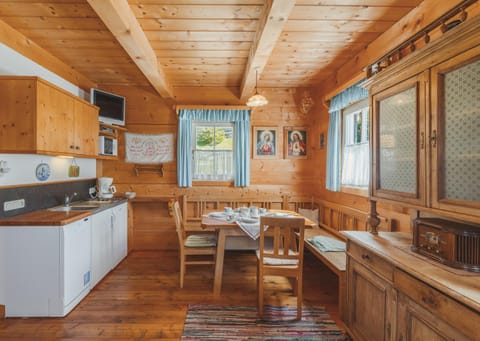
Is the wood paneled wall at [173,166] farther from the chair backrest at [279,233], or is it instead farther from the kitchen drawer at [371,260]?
the kitchen drawer at [371,260]

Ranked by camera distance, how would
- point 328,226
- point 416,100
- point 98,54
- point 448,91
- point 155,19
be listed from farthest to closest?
point 328,226 → point 98,54 → point 155,19 → point 416,100 → point 448,91

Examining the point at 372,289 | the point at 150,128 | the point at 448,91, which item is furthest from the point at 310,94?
the point at 372,289

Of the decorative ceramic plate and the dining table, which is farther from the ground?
the decorative ceramic plate

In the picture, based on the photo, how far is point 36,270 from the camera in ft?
7.56

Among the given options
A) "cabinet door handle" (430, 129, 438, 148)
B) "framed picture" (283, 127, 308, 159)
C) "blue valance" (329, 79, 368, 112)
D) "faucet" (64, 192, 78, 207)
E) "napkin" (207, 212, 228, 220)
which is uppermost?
"blue valance" (329, 79, 368, 112)

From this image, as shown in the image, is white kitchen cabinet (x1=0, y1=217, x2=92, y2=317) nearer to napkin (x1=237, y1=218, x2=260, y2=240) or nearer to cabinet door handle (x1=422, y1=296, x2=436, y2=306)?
napkin (x1=237, y1=218, x2=260, y2=240)

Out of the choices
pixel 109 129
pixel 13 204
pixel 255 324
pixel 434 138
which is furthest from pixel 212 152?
pixel 434 138

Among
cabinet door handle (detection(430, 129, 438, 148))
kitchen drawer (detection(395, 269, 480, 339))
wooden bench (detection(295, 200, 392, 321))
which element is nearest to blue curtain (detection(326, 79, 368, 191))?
wooden bench (detection(295, 200, 392, 321))

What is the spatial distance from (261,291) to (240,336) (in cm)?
39

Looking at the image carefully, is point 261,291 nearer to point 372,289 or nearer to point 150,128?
point 372,289

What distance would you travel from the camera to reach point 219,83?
4082 millimetres

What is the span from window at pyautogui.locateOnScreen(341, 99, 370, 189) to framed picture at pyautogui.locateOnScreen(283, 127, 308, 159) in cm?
92

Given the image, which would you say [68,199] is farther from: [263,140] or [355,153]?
[355,153]

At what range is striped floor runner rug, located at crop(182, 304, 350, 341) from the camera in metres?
2.12
